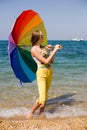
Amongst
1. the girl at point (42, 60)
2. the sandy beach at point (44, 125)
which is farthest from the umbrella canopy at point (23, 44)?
the sandy beach at point (44, 125)

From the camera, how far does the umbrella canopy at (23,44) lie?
6086mm

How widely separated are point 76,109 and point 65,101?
0.91 metres

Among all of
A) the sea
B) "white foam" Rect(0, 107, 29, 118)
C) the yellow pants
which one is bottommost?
the sea

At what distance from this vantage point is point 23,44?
628 cm

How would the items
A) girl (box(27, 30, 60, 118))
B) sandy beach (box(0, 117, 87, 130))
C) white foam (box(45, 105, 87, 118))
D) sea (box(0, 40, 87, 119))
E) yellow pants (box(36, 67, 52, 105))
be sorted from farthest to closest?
sea (box(0, 40, 87, 119))
white foam (box(45, 105, 87, 118))
yellow pants (box(36, 67, 52, 105))
girl (box(27, 30, 60, 118))
sandy beach (box(0, 117, 87, 130))

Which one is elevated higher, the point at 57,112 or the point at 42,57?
the point at 42,57

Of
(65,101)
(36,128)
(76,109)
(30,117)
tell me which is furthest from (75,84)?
(36,128)

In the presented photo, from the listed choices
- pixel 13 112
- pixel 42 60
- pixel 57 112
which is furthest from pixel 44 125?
pixel 13 112

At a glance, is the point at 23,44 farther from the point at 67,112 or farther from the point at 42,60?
the point at 67,112

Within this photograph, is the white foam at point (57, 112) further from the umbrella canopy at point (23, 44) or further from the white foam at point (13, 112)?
the umbrella canopy at point (23, 44)

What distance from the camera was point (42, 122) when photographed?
5496mm

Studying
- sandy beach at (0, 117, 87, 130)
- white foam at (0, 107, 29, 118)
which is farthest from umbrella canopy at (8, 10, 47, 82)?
sandy beach at (0, 117, 87, 130)

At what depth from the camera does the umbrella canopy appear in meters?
6.09

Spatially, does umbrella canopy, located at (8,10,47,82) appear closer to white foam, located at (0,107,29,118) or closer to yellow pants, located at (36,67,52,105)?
yellow pants, located at (36,67,52,105)
